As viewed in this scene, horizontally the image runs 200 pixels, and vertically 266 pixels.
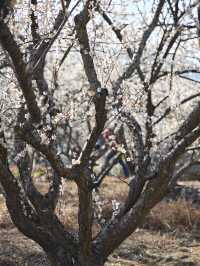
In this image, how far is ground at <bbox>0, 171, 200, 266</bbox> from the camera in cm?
724

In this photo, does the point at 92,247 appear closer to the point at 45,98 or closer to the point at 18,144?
the point at 18,144

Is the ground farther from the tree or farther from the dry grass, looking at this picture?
the tree

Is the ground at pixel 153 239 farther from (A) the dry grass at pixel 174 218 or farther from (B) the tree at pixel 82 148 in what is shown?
(B) the tree at pixel 82 148

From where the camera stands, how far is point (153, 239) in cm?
870

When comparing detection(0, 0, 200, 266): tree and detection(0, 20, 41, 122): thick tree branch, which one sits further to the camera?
detection(0, 0, 200, 266): tree

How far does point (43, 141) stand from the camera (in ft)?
14.0

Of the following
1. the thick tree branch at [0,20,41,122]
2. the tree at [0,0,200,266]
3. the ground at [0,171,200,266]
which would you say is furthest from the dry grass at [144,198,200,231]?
the thick tree branch at [0,20,41,122]

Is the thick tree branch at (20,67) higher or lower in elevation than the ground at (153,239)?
higher

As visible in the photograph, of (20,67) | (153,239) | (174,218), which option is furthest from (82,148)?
(174,218)

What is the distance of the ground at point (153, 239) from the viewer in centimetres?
724

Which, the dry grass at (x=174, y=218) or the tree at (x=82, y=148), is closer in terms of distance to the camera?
the tree at (x=82, y=148)

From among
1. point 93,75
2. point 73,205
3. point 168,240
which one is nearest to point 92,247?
point 93,75

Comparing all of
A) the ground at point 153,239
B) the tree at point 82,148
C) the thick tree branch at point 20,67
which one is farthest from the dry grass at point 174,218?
the thick tree branch at point 20,67

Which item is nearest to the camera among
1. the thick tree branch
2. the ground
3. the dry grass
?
the thick tree branch
